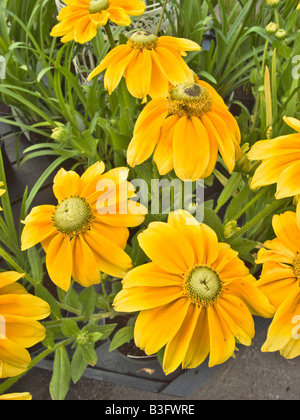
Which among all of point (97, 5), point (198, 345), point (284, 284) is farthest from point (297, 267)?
point (97, 5)

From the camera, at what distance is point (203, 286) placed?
34 centimetres

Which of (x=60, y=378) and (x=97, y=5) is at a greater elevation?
(x=97, y=5)

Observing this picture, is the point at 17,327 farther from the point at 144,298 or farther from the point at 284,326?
the point at 284,326

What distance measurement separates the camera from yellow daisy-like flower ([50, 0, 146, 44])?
0.47 meters

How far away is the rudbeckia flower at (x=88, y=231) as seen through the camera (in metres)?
0.37

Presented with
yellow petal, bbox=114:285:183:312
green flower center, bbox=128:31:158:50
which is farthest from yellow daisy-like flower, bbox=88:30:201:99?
yellow petal, bbox=114:285:183:312

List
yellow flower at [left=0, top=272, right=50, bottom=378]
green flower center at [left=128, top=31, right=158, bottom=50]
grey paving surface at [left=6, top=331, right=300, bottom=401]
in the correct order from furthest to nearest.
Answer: grey paving surface at [left=6, top=331, right=300, bottom=401] < green flower center at [left=128, top=31, right=158, bottom=50] < yellow flower at [left=0, top=272, right=50, bottom=378]

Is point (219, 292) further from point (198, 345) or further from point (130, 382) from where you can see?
point (130, 382)

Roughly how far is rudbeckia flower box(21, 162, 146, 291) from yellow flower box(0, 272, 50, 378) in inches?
1.4

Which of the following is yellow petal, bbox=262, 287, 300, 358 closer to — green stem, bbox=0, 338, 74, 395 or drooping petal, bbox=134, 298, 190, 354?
drooping petal, bbox=134, 298, 190, 354

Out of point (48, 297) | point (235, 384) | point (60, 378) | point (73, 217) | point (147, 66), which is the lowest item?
A: point (235, 384)

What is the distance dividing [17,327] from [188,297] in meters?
0.15
